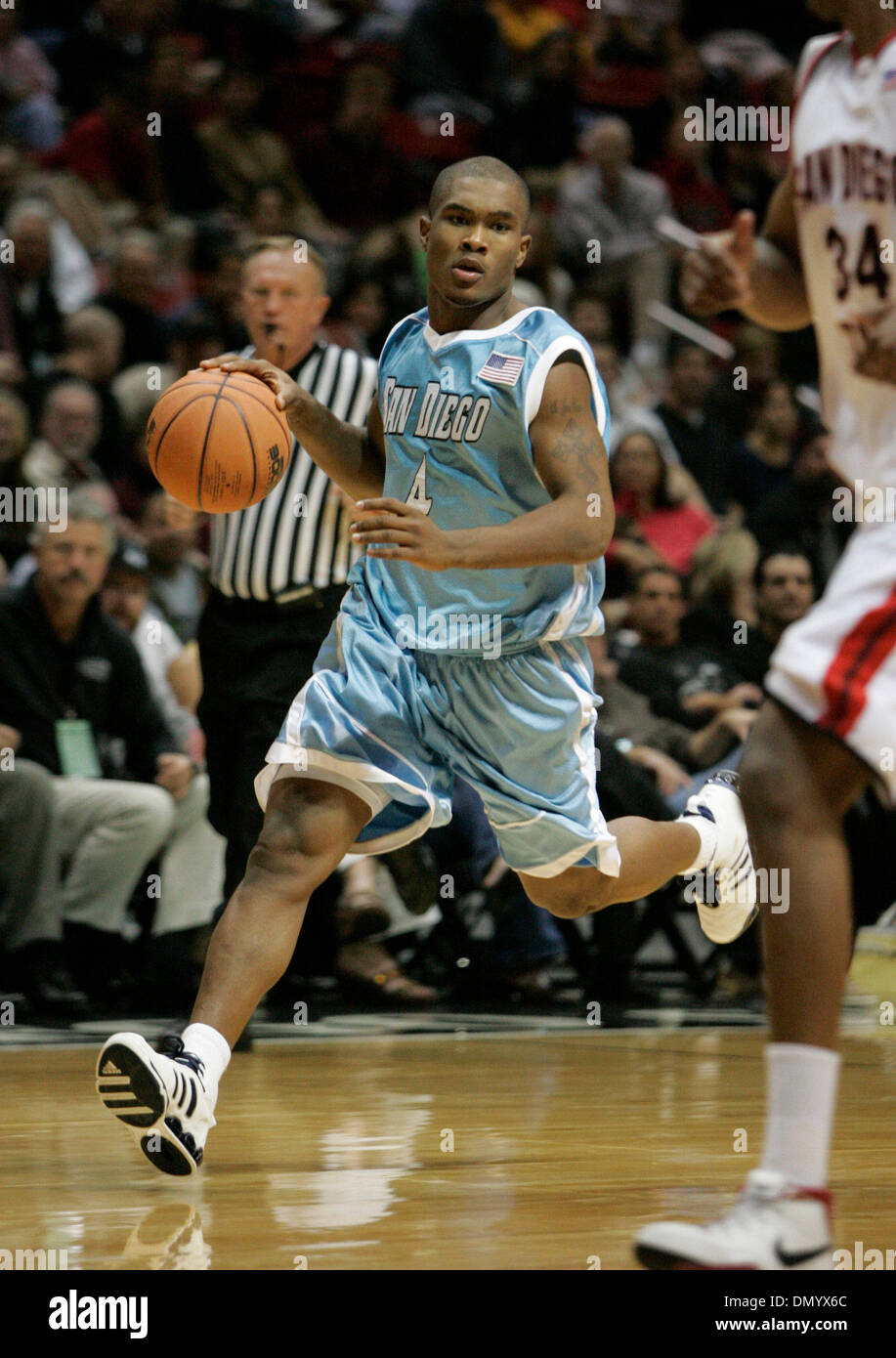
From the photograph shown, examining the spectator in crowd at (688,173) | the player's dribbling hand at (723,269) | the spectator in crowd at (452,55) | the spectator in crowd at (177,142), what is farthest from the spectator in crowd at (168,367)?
the player's dribbling hand at (723,269)

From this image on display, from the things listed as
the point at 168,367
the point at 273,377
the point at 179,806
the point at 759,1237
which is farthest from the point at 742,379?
the point at 759,1237

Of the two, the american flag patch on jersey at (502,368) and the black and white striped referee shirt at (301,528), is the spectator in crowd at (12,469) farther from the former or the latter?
the american flag patch on jersey at (502,368)

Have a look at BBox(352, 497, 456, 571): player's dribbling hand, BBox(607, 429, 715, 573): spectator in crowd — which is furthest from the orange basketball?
BBox(607, 429, 715, 573): spectator in crowd

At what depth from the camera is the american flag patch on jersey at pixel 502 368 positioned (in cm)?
365

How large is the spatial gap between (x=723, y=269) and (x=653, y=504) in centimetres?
612

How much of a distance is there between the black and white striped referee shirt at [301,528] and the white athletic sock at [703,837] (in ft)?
4.43

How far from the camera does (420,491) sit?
377 centimetres

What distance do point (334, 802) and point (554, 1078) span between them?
1.57 metres

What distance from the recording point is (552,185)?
11.1 m

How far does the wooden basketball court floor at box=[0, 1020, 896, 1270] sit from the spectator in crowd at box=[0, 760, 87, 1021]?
2.61 feet

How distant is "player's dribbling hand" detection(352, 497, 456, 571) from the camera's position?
3.11m

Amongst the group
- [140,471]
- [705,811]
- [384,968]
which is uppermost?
[140,471]

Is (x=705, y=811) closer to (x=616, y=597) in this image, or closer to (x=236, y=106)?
(x=616, y=597)
